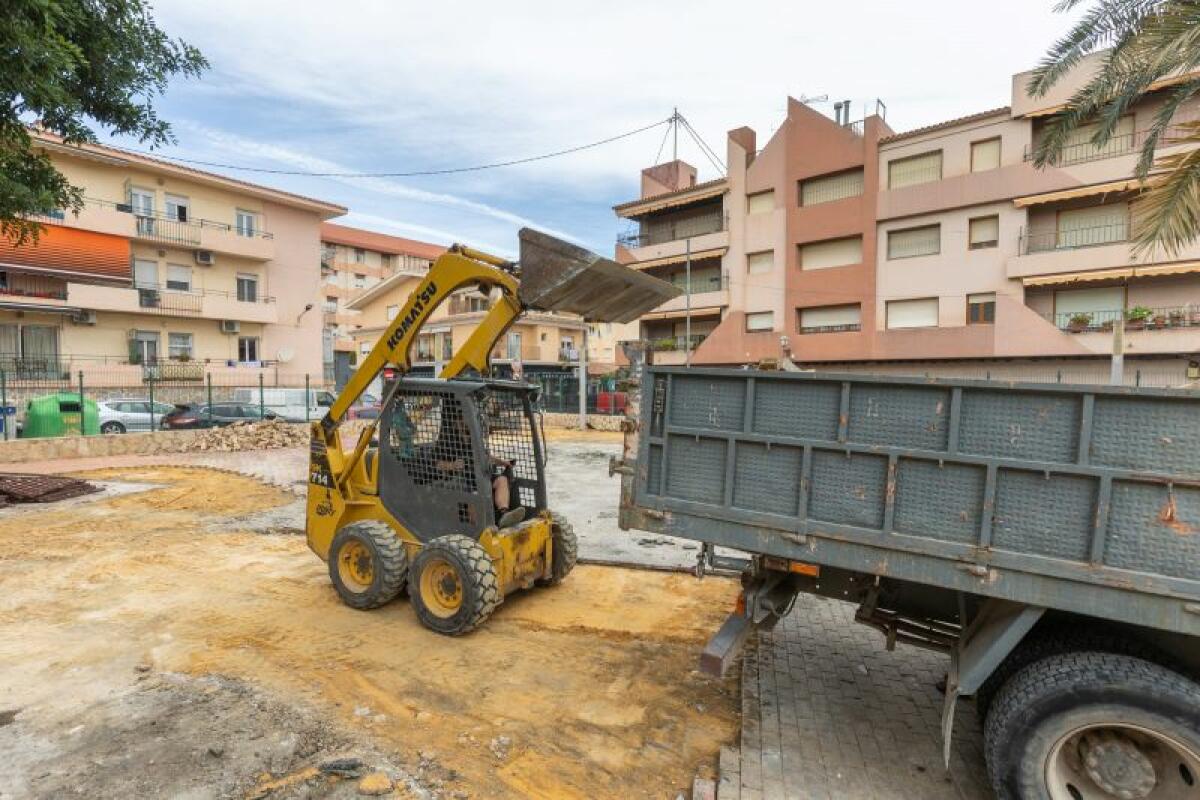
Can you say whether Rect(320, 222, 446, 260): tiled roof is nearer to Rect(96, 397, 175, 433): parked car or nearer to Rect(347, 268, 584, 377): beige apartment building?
Rect(347, 268, 584, 377): beige apartment building

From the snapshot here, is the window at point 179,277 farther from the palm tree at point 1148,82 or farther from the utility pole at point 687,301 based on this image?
the palm tree at point 1148,82

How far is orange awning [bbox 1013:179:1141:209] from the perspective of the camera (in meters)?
21.4

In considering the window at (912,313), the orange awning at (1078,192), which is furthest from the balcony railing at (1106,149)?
the window at (912,313)

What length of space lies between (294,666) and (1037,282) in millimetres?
26758

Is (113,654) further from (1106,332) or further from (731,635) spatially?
(1106,332)

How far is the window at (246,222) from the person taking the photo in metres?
32.4

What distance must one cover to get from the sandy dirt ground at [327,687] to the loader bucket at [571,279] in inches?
112

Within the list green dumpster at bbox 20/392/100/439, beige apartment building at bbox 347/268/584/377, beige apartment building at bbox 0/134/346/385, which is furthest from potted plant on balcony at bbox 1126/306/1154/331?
beige apartment building at bbox 0/134/346/385

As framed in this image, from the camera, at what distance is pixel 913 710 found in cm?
416

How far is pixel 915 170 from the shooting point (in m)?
26.1

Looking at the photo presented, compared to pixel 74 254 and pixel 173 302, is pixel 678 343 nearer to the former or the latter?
pixel 173 302

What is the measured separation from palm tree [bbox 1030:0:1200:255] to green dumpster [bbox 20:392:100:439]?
22.5 meters

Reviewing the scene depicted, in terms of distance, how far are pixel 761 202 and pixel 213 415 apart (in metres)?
25.1

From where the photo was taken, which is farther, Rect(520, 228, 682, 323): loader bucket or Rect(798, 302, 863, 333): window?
Rect(798, 302, 863, 333): window
